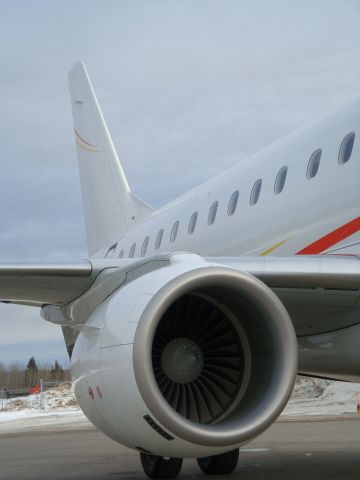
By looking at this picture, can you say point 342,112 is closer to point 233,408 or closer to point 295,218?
point 295,218

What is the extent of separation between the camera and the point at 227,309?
5898mm

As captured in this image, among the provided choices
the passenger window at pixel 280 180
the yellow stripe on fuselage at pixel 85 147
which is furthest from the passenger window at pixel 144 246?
the yellow stripe on fuselage at pixel 85 147

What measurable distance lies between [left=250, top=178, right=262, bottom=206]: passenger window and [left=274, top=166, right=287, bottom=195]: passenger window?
356 millimetres

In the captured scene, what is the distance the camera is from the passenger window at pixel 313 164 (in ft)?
24.3

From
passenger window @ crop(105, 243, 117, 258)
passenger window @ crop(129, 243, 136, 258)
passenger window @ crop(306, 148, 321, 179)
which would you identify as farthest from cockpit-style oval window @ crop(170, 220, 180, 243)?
passenger window @ crop(306, 148, 321, 179)

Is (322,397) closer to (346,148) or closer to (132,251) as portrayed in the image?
(132,251)

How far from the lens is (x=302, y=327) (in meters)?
7.11

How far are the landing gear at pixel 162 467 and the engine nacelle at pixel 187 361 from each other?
7.44 feet

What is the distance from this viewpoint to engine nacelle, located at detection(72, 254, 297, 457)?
202 inches

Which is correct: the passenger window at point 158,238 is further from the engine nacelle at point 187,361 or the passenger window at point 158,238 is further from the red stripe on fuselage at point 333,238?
the engine nacelle at point 187,361

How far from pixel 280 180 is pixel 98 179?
26.2 feet

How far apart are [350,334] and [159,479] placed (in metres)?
2.66

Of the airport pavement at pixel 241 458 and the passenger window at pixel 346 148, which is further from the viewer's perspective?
the airport pavement at pixel 241 458

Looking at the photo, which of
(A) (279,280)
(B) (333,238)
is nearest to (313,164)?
(B) (333,238)
